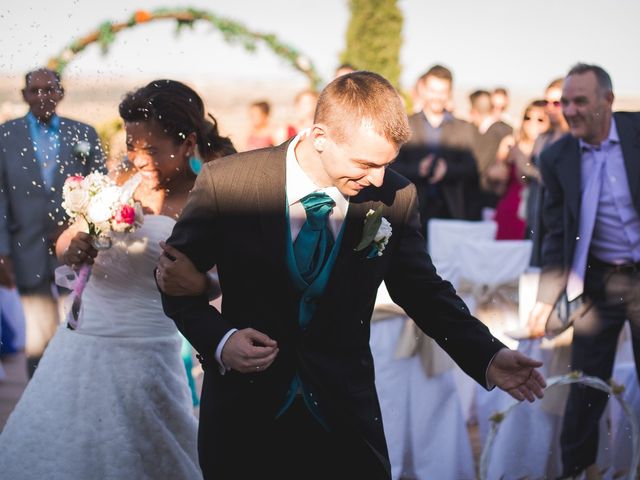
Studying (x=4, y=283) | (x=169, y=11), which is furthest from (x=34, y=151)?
(x=169, y=11)

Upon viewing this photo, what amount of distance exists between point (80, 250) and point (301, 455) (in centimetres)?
126

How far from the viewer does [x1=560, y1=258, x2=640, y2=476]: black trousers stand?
4.45 metres

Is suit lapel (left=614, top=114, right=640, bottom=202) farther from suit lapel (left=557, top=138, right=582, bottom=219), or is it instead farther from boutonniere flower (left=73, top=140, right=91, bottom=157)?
boutonniere flower (left=73, top=140, right=91, bottom=157)

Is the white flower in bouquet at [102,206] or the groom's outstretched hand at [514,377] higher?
the white flower in bouquet at [102,206]

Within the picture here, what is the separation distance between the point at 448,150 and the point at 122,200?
158 inches

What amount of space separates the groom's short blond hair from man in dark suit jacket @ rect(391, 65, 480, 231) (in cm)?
410

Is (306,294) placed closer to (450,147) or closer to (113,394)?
(113,394)

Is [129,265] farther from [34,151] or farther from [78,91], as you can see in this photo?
[34,151]

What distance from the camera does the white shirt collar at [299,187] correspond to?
265 centimetres

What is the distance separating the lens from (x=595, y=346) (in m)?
4.58

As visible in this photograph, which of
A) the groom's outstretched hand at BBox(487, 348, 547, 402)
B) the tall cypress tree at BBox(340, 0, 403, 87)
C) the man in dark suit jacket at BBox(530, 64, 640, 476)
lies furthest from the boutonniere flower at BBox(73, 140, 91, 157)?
the tall cypress tree at BBox(340, 0, 403, 87)

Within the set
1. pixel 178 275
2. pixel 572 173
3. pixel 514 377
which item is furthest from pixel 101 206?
pixel 572 173

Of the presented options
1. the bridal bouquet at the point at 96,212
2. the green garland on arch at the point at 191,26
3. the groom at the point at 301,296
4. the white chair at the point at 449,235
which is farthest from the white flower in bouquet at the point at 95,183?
the green garland on arch at the point at 191,26

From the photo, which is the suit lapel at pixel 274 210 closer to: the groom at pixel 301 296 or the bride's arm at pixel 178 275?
the groom at pixel 301 296
